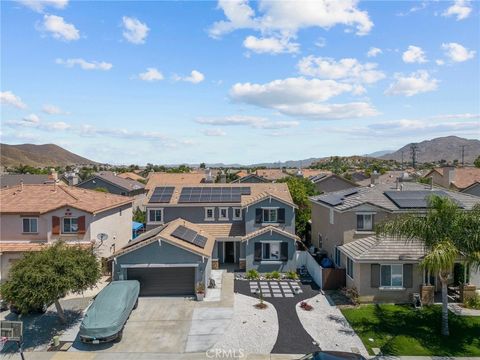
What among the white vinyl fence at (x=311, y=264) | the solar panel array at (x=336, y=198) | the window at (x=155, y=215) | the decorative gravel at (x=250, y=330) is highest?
the solar panel array at (x=336, y=198)

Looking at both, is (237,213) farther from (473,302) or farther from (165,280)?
(473,302)

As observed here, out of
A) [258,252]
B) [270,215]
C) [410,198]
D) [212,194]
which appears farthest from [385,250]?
[212,194]

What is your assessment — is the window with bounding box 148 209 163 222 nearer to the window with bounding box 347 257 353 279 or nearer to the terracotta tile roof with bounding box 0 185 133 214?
the terracotta tile roof with bounding box 0 185 133 214

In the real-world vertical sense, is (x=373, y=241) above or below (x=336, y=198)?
below

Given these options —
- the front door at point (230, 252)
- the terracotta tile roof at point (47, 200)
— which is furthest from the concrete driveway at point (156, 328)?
the terracotta tile roof at point (47, 200)

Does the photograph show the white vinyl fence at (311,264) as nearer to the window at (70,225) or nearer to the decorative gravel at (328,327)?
the decorative gravel at (328,327)

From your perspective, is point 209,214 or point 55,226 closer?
point 55,226
